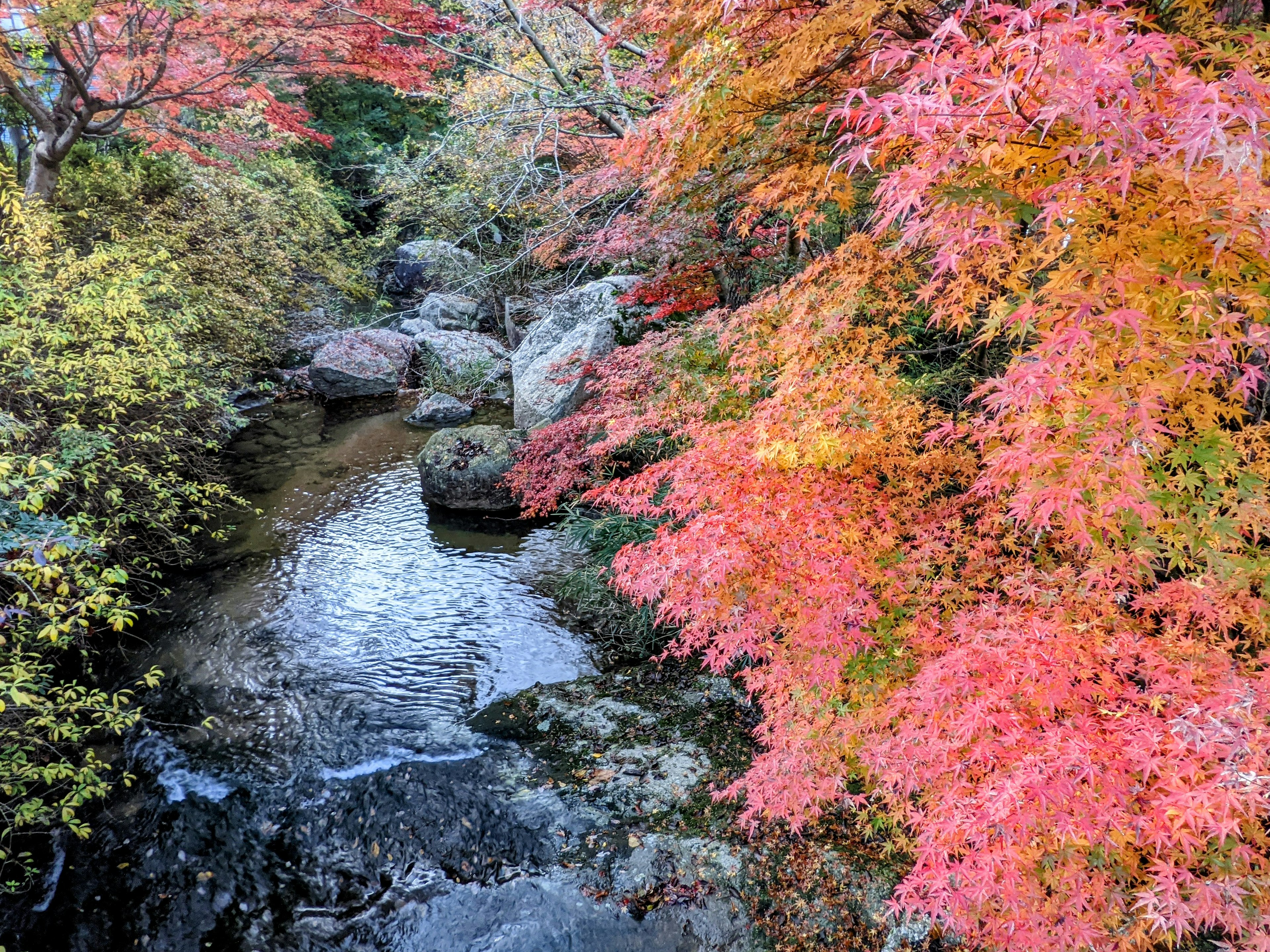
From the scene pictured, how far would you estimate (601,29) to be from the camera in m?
6.42

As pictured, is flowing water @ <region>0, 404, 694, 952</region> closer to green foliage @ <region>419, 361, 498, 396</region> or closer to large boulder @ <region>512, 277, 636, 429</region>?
large boulder @ <region>512, 277, 636, 429</region>

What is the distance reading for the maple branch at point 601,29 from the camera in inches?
234

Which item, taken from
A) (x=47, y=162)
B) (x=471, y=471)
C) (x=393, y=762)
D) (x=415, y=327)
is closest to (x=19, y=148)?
(x=47, y=162)

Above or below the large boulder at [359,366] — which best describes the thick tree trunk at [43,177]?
above

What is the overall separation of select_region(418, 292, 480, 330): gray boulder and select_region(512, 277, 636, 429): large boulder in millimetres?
5455

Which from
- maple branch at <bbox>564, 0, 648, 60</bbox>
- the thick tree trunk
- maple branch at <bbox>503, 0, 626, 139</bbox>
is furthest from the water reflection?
maple branch at <bbox>564, 0, 648, 60</bbox>

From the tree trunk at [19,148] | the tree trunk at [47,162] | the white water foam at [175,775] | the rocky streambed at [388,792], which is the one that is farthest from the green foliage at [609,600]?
the tree trunk at [19,148]

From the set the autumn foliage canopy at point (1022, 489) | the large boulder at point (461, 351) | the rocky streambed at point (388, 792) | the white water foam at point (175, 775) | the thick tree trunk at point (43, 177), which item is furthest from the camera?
the large boulder at point (461, 351)

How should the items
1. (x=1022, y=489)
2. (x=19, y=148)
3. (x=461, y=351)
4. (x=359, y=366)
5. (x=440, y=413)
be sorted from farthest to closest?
1. (x=461, y=351)
2. (x=359, y=366)
3. (x=440, y=413)
4. (x=19, y=148)
5. (x=1022, y=489)

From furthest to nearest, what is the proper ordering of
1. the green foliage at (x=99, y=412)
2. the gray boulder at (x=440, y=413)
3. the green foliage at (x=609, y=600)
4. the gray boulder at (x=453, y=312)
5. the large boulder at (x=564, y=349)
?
1. the gray boulder at (x=453, y=312)
2. the gray boulder at (x=440, y=413)
3. the large boulder at (x=564, y=349)
4. the green foliage at (x=609, y=600)
5. the green foliage at (x=99, y=412)

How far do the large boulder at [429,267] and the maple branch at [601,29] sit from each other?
4.58m

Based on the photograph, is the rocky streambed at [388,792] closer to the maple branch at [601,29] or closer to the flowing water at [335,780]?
the flowing water at [335,780]

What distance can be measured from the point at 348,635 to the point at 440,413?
237 inches

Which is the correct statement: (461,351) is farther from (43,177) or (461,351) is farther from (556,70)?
(556,70)
